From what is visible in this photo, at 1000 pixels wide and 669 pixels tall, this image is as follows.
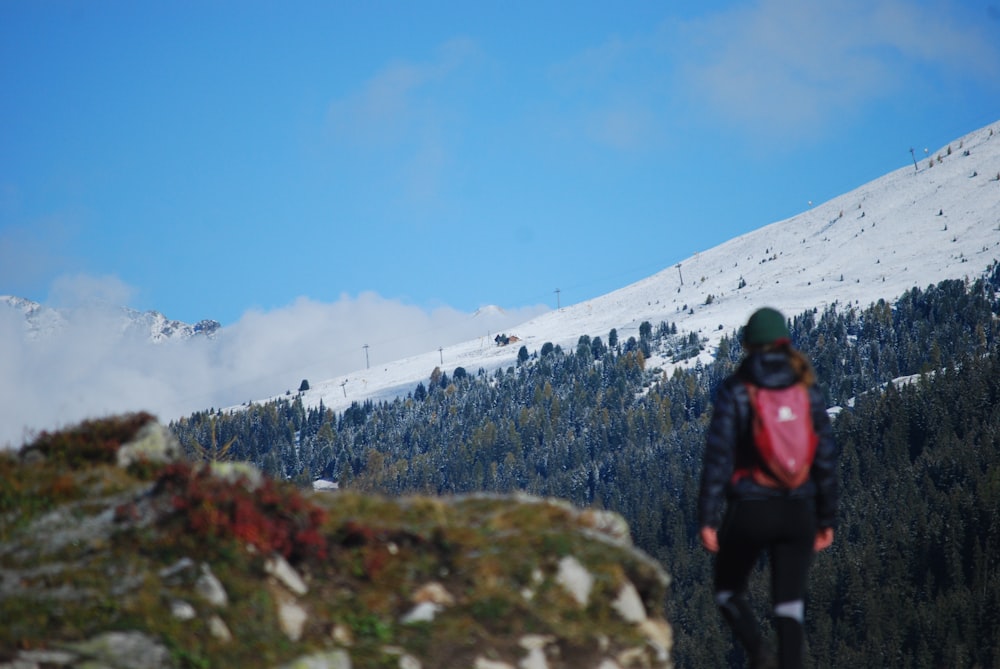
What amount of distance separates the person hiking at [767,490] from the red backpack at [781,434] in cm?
2

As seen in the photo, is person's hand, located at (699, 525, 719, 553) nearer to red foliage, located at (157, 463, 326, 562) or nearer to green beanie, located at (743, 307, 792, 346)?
green beanie, located at (743, 307, 792, 346)

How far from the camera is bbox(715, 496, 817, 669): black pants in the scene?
10.2 meters

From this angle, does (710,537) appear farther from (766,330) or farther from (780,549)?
(766,330)

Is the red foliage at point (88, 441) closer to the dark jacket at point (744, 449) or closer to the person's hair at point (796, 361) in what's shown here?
the dark jacket at point (744, 449)

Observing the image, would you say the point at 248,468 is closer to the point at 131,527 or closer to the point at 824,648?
the point at 131,527

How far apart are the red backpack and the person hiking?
0.07ft

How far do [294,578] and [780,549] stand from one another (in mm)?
5088

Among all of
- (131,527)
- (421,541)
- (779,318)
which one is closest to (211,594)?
(131,527)

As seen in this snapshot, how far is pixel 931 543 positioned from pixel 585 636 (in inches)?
7296

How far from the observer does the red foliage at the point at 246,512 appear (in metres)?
11.1

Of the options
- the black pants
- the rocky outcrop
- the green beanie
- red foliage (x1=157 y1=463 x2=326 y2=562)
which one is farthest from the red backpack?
red foliage (x1=157 y1=463 x2=326 y2=562)

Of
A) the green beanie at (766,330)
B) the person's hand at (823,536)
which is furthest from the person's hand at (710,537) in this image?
the green beanie at (766,330)

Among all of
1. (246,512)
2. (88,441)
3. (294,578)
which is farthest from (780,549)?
(88,441)

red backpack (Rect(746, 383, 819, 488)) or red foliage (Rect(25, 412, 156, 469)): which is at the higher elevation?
red foliage (Rect(25, 412, 156, 469))
